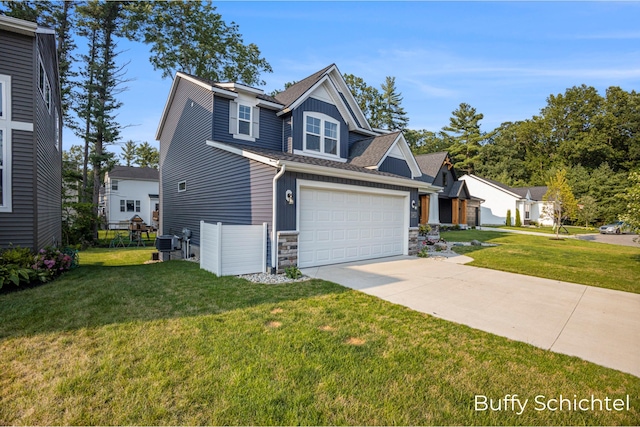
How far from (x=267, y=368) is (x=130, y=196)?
102ft

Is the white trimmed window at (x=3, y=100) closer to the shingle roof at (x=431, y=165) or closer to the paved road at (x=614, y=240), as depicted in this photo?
the shingle roof at (x=431, y=165)

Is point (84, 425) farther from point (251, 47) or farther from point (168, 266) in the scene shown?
point (251, 47)

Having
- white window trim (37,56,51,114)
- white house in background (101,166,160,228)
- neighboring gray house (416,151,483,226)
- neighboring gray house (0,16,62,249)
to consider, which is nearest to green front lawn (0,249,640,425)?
neighboring gray house (0,16,62,249)

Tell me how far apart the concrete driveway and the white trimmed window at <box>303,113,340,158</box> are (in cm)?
526

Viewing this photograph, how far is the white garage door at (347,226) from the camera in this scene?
27.5ft

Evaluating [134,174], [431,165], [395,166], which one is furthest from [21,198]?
[134,174]

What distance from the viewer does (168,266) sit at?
9016mm

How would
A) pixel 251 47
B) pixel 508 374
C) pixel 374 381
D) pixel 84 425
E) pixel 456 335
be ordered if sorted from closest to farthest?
pixel 84 425
pixel 374 381
pixel 508 374
pixel 456 335
pixel 251 47

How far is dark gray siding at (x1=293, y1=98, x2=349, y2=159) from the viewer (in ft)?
37.0

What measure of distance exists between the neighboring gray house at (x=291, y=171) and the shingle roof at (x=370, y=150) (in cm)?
5

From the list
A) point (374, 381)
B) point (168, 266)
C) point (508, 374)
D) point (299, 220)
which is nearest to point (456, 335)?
point (508, 374)

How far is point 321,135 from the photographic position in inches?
472

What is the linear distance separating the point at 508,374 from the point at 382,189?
7.64m

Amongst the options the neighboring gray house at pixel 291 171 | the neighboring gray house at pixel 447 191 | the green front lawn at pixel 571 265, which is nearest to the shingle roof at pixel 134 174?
the neighboring gray house at pixel 291 171
